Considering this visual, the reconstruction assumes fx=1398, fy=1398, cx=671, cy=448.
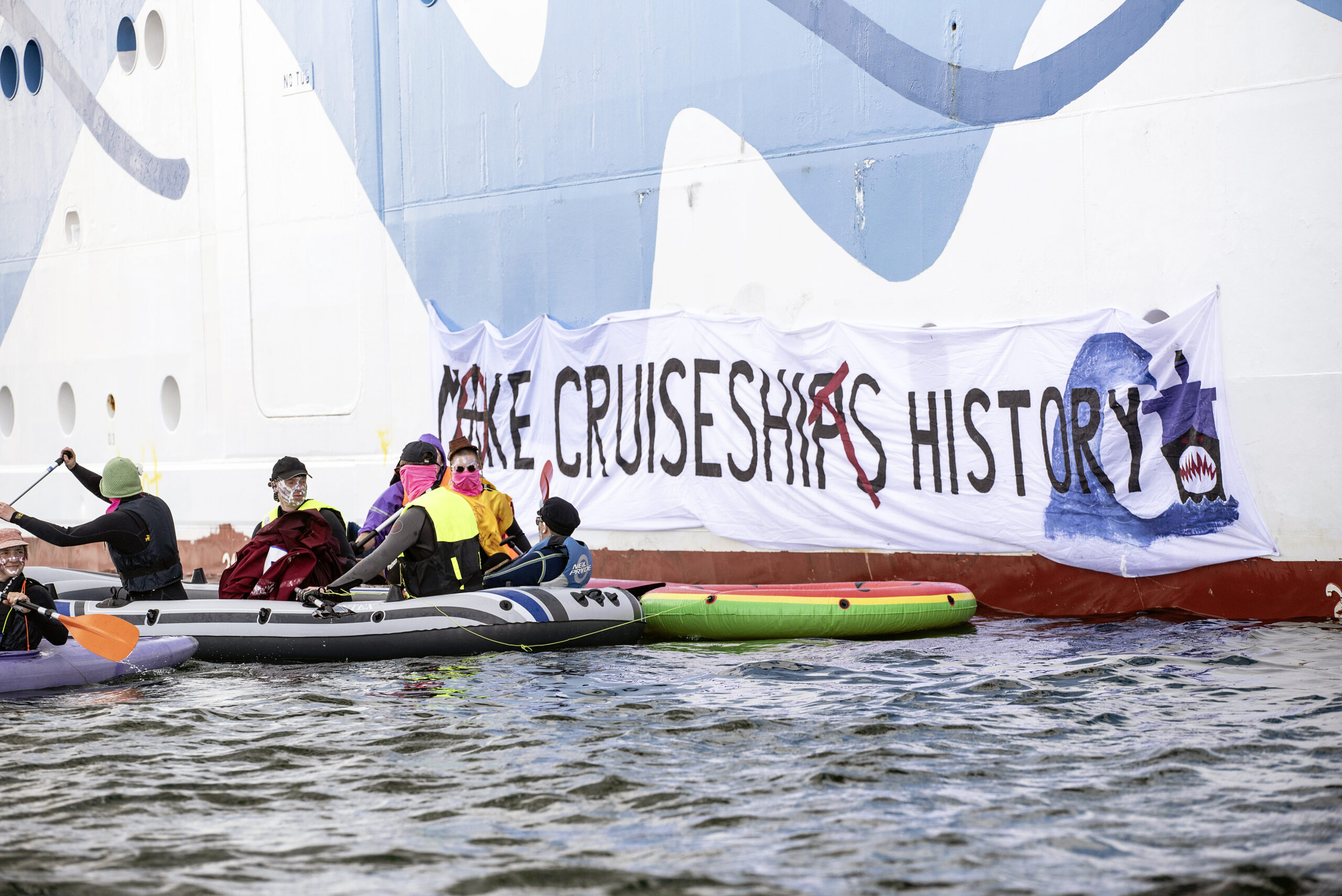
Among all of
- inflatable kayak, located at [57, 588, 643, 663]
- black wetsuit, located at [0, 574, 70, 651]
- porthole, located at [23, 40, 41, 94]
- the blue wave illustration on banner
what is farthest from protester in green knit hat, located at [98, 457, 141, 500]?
porthole, located at [23, 40, 41, 94]

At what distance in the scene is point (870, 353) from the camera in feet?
38.7

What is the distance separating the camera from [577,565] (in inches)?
411

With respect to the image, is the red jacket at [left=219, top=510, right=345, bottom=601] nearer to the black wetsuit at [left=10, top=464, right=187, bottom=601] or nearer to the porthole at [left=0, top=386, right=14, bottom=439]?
the black wetsuit at [left=10, top=464, right=187, bottom=601]

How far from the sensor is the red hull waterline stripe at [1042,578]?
995cm

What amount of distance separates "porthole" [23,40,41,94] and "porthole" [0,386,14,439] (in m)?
4.32

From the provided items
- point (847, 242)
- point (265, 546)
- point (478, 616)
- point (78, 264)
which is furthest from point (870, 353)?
point (78, 264)

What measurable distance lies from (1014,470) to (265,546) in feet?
18.8

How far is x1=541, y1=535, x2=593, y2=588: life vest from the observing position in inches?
408

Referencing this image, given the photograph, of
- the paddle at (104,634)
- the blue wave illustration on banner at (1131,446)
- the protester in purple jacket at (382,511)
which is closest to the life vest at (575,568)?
the protester in purple jacket at (382,511)

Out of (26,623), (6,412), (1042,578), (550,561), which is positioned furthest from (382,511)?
(6,412)

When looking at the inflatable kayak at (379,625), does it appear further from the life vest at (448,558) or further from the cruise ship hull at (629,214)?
the cruise ship hull at (629,214)

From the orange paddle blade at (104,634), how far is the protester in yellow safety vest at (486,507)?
2388mm

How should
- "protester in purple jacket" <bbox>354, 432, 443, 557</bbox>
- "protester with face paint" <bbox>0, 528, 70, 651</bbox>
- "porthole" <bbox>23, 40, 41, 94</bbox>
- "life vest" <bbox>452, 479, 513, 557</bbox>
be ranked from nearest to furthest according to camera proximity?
"protester with face paint" <bbox>0, 528, 70, 651</bbox> → "life vest" <bbox>452, 479, 513, 557</bbox> → "protester in purple jacket" <bbox>354, 432, 443, 557</bbox> → "porthole" <bbox>23, 40, 41, 94</bbox>

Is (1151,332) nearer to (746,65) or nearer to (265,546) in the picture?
(746,65)
